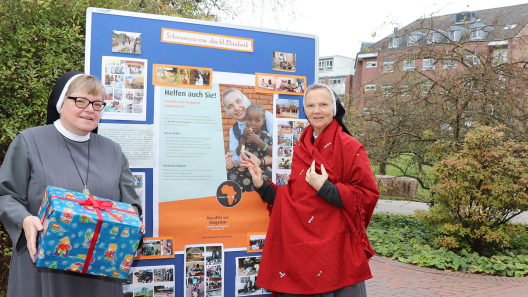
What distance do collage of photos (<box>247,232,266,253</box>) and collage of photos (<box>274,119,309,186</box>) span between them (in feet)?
1.24

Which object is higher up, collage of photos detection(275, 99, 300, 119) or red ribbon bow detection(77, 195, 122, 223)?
collage of photos detection(275, 99, 300, 119)

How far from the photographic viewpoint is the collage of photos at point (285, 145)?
113 inches

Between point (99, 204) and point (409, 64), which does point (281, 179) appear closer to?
point (99, 204)

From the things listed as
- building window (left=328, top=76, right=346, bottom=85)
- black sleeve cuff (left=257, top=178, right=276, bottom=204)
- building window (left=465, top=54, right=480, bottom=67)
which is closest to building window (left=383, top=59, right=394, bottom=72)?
building window (left=465, top=54, right=480, bottom=67)

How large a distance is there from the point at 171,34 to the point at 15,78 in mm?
1361

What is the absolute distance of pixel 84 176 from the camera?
6.45 ft

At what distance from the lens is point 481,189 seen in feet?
21.3

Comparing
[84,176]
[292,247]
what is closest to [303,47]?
[292,247]

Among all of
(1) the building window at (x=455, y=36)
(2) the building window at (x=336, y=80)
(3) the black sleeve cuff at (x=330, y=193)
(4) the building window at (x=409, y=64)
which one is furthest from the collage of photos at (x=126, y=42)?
(2) the building window at (x=336, y=80)

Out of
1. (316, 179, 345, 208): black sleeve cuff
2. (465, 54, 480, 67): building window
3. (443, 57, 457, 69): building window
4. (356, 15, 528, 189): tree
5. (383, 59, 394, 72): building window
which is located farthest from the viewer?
(383, 59, 394, 72): building window

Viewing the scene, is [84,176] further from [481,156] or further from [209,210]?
[481,156]

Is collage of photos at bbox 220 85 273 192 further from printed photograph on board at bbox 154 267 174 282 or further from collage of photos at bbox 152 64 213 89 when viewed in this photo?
printed photograph on board at bbox 154 267 174 282

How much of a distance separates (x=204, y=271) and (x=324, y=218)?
856mm

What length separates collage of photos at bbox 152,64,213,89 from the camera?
2.54 m
